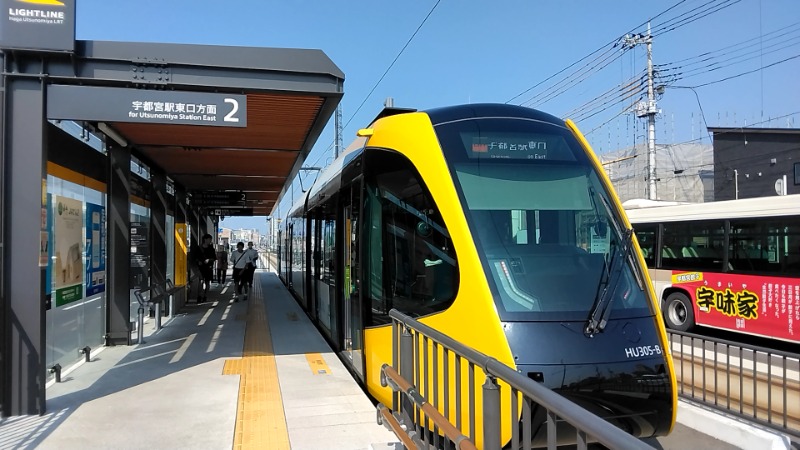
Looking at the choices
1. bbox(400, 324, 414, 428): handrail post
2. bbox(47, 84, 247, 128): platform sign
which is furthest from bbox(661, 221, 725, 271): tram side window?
bbox(47, 84, 247, 128): platform sign

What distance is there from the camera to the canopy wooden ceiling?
708 cm

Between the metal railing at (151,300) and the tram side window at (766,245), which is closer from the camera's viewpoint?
the metal railing at (151,300)

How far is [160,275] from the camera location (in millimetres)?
10961

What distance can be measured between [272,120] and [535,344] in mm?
5316

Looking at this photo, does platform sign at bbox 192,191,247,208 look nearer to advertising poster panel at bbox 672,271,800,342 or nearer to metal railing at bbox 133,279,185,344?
metal railing at bbox 133,279,185,344

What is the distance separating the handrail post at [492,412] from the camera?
2.61 m

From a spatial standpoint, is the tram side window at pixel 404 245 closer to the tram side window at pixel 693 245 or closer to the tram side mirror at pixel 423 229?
the tram side mirror at pixel 423 229

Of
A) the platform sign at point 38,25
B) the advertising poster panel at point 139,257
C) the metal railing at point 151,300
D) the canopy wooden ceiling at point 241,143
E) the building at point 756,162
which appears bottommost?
the metal railing at point 151,300

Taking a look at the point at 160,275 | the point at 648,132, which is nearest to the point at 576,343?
the point at 160,275

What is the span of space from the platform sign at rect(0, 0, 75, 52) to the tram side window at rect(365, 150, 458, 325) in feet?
10.2

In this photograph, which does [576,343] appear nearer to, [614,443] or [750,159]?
[614,443]

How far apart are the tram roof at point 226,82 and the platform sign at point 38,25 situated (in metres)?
0.21

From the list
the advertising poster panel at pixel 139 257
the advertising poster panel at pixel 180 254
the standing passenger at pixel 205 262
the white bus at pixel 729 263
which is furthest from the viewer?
the standing passenger at pixel 205 262

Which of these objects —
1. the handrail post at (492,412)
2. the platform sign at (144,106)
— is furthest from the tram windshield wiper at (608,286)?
the platform sign at (144,106)
